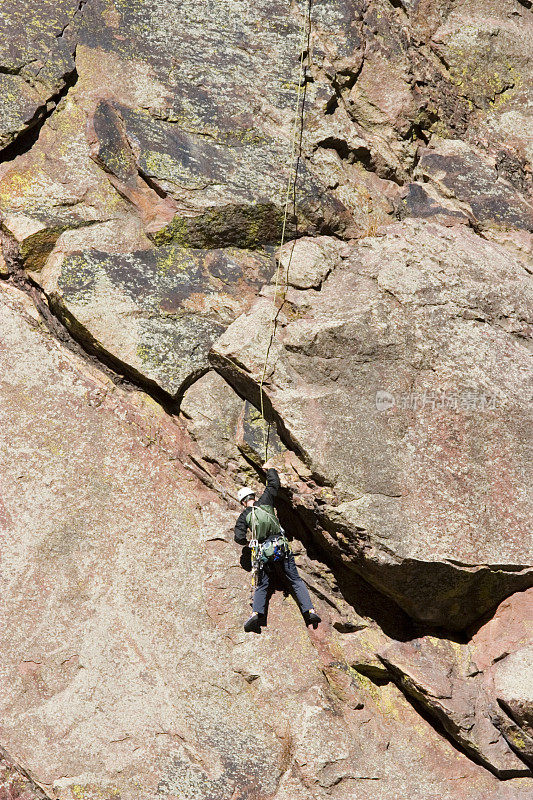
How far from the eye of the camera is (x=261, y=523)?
7.62 metres

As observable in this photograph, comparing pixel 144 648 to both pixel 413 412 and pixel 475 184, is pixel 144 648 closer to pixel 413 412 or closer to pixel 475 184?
pixel 413 412

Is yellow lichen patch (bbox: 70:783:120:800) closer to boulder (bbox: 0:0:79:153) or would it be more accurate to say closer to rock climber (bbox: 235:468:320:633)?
rock climber (bbox: 235:468:320:633)

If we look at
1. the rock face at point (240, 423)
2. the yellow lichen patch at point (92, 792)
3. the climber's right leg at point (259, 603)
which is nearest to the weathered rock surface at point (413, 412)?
the rock face at point (240, 423)

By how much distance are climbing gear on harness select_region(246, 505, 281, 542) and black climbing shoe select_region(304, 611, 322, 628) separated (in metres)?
1.00

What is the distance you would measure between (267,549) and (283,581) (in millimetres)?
724

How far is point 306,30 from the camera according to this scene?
387 inches

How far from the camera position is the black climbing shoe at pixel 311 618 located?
7.77 metres

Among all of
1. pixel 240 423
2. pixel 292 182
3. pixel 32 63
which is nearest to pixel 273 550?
pixel 240 423

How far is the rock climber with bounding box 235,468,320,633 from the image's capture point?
300 inches

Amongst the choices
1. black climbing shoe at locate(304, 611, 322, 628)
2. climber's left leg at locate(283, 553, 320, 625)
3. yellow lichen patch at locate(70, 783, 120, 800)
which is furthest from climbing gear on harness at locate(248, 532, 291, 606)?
yellow lichen patch at locate(70, 783, 120, 800)

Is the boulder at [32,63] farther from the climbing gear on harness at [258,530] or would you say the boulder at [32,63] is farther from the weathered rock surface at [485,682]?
the weathered rock surface at [485,682]

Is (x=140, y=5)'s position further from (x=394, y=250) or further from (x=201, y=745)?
(x=201, y=745)

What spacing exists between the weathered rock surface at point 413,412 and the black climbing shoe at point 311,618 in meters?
0.73

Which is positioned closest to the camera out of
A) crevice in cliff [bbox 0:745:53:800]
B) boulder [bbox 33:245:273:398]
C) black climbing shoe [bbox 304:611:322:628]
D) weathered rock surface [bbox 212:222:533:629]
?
crevice in cliff [bbox 0:745:53:800]
